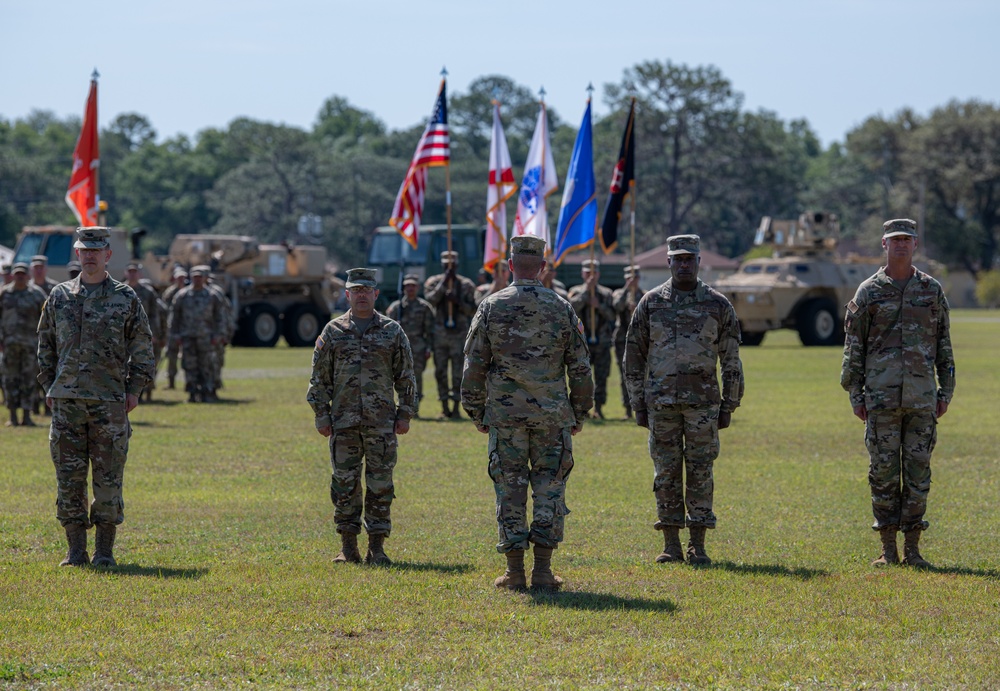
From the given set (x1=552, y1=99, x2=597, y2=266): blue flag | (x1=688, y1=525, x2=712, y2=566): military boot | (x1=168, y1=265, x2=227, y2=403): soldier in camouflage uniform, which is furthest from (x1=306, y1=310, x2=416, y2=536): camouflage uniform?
(x1=168, y1=265, x2=227, y2=403): soldier in camouflage uniform

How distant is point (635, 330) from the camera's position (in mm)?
9055

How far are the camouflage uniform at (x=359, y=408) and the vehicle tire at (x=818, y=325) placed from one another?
29.1 m

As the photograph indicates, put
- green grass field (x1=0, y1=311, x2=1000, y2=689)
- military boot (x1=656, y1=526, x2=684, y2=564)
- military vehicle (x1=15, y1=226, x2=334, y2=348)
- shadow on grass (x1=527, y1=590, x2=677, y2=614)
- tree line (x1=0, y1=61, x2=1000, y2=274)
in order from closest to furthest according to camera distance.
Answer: green grass field (x1=0, y1=311, x2=1000, y2=689) < shadow on grass (x1=527, y1=590, x2=677, y2=614) < military boot (x1=656, y1=526, x2=684, y2=564) < military vehicle (x1=15, y1=226, x2=334, y2=348) < tree line (x1=0, y1=61, x2=1000, y2=274)

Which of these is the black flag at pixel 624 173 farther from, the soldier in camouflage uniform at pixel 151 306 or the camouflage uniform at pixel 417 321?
the soldier in camouflage uniform at pixel 151 306

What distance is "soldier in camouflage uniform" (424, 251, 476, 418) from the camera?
61.8 ft

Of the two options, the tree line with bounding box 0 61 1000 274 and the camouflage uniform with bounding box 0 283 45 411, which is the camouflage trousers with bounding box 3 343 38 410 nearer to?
the camouflage uniform with bounding box 0 283 45 411

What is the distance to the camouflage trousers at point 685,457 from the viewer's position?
8.91 metres

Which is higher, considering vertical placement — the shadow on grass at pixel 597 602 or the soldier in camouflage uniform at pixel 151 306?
the soldier in camouflage uniform at pixel 151 306

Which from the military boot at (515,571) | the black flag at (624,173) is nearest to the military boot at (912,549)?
the military boot at (515,571)

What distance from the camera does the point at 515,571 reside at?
26.9ft

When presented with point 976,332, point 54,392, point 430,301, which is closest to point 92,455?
point 54,392

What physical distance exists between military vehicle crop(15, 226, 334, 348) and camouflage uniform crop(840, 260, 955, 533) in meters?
27.6

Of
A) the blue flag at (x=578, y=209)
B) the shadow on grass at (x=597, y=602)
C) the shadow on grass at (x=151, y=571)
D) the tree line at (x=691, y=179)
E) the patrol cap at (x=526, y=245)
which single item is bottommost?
the shadow on grass at (x=151, y=571)

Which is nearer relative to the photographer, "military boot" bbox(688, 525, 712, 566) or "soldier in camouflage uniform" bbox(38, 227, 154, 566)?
"soldier in camouflage uniform" bbox(38, 227, 154, 566)
